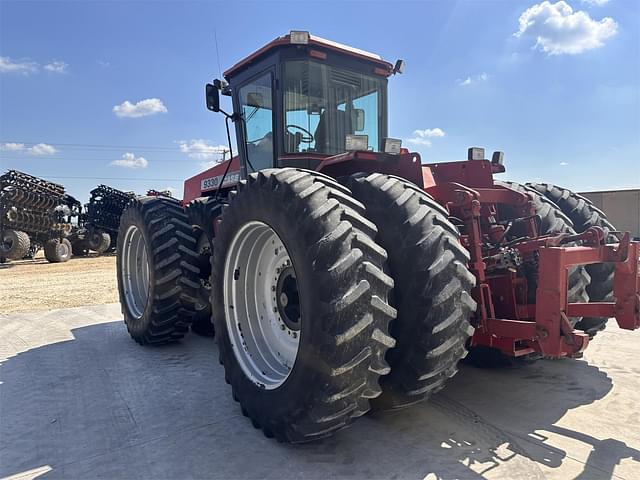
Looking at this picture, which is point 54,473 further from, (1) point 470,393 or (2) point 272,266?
(1) point 470,393

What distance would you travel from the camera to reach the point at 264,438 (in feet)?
9.75

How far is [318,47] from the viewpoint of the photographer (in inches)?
165

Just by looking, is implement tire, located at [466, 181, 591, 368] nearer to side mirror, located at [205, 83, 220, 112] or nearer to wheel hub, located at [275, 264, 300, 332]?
wheel hub, located at [275, 264, 300, 332]

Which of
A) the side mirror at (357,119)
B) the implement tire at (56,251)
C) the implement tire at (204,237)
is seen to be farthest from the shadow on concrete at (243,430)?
the implement tire at (56,251)

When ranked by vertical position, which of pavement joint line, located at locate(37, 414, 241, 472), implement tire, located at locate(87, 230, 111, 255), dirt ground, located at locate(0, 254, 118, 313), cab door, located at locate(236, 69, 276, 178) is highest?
cab door, located at locate(236, 69, 276, 178)

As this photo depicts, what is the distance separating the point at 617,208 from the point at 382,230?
75.8 ft

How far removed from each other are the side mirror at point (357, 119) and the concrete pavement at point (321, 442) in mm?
2513

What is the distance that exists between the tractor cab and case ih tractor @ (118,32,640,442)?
0.05 ft

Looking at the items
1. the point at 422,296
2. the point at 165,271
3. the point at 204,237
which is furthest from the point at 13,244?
the point at 422,296

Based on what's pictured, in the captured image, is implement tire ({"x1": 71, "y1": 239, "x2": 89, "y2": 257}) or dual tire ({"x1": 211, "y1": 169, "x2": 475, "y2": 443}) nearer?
dual tire ({"x1": 211, "y1": 169, "x2": 475, "y2": 443})

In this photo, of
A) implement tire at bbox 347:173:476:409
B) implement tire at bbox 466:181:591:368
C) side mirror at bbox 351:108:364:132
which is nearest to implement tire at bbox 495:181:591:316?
implement tire at bbox 466:181:591:368

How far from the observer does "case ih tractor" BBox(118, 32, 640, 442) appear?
2459mm

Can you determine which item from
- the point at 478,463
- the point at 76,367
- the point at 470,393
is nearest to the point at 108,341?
the point at 76,367

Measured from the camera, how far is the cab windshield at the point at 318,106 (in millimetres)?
4234
